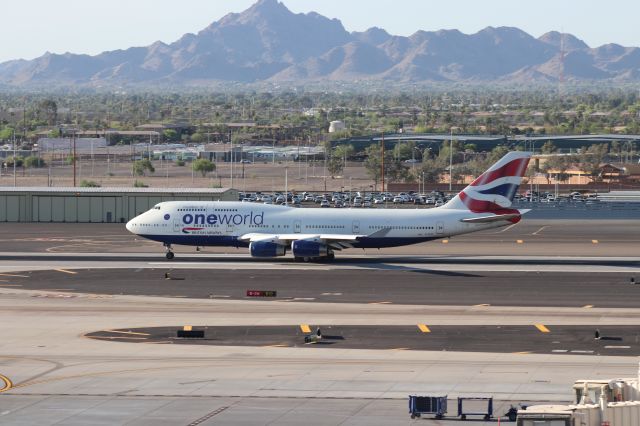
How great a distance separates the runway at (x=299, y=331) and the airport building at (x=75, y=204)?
74.2 feet

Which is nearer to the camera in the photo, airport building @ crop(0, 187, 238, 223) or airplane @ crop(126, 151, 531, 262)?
airplane @ crop(126, 151, 531, 262)

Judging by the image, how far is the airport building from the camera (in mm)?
120812

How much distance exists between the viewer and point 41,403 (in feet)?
144

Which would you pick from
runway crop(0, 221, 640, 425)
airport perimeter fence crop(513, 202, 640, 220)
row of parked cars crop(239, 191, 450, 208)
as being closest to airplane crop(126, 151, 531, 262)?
runway crop(0, 221, 640, 425)

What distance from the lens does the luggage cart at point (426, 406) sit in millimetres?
41438

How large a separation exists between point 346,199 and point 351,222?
2497 inches

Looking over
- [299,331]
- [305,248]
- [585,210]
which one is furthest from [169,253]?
[585,210]

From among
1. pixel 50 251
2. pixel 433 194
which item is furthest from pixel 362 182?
pixel 50 251

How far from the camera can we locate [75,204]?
122m

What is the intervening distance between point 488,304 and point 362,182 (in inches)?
4882

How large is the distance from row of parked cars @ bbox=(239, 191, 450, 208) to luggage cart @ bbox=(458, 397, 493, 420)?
98.1 m

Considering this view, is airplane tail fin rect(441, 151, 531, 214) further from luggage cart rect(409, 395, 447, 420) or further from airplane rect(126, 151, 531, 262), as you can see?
luggage cart rect(409, 395, 447, 420)

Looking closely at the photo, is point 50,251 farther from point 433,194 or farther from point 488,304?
point 433,194

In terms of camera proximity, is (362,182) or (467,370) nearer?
(467,370)
